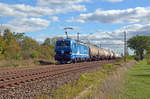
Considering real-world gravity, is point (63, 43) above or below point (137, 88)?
above

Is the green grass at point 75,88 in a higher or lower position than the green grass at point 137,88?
higher

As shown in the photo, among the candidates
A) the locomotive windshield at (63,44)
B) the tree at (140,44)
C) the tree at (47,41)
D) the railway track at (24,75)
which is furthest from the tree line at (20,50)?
the tree at (140,44)

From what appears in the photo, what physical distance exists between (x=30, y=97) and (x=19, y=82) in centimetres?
409

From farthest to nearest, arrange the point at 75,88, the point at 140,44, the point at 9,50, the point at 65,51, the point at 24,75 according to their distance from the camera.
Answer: the point at 140,44
the point at 9,50
the point at 65,51
the point at 24,75
the point at 75,88

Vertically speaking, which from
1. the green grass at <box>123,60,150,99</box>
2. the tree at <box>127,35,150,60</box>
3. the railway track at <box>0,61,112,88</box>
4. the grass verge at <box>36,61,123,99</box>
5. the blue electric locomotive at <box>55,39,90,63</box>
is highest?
the tree at <box>127,35,150,60</box>

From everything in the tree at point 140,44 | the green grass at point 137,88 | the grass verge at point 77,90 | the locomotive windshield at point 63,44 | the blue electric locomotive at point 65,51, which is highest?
the tree at point 140,44

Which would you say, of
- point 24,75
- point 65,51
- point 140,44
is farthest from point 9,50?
point 140,44

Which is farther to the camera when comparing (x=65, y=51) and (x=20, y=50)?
(x=20, y=50)

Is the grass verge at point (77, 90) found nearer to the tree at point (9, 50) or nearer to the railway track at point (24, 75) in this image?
the railway track at point (24, 75)

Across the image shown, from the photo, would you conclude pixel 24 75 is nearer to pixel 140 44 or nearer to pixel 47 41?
pixel 47 41

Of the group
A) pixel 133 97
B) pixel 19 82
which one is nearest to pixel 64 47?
pixel 19 82

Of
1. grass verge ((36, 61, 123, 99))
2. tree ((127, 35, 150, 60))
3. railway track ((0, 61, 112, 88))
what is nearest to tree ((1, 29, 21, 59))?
railway track ((0, 61, 112, 88))

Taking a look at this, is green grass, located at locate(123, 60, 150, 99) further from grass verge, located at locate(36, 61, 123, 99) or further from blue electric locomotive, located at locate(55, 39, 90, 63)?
blue electric locomotive, located at locate(55, 39, 90, 63)

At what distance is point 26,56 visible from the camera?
126 ft
